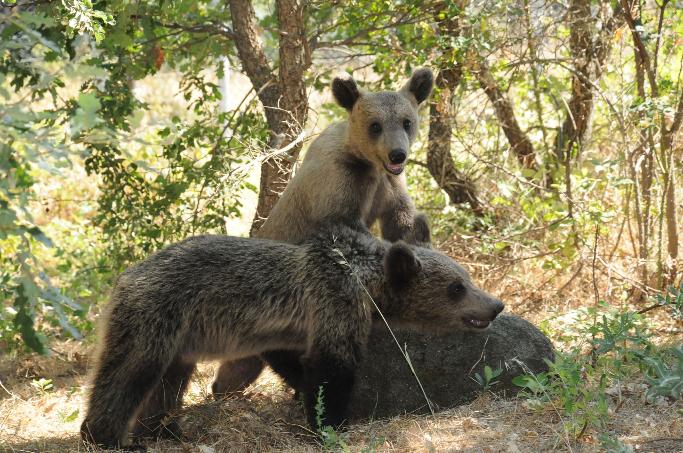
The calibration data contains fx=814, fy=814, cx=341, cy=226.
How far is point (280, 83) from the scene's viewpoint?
8.00 m

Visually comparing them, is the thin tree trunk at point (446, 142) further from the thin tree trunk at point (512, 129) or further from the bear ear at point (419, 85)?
the bear ear at point (419, 85)

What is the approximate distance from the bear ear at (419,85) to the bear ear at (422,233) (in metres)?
1.14

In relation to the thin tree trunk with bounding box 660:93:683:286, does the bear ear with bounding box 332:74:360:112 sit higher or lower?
higher

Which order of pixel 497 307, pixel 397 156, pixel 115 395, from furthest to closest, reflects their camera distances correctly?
1. pixel 397 156
2. pixel 497 307
3. pixel 115 395

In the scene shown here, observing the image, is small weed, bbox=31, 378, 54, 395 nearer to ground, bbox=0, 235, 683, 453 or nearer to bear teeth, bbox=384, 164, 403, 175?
ground, bbox=0, 235, 683, 453

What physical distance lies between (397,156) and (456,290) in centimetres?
115

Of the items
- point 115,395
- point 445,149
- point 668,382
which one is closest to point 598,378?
point 668,382

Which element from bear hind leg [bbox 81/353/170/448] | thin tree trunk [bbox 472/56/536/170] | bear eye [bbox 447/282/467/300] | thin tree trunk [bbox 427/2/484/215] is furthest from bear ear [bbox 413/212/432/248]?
thin tree trunk [bbox 472/56/536/170]

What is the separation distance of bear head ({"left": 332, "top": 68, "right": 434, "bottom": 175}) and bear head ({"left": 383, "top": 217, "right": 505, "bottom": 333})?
0.88 m

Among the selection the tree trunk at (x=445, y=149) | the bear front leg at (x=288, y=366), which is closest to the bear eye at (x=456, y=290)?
the bear front leg at (x=288, y=366)

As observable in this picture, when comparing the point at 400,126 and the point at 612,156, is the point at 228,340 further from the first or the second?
the point at 612,156

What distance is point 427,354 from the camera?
598cm

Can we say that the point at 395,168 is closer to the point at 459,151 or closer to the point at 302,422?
the point at 302,422

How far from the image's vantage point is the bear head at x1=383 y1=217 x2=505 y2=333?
19.1 feet
